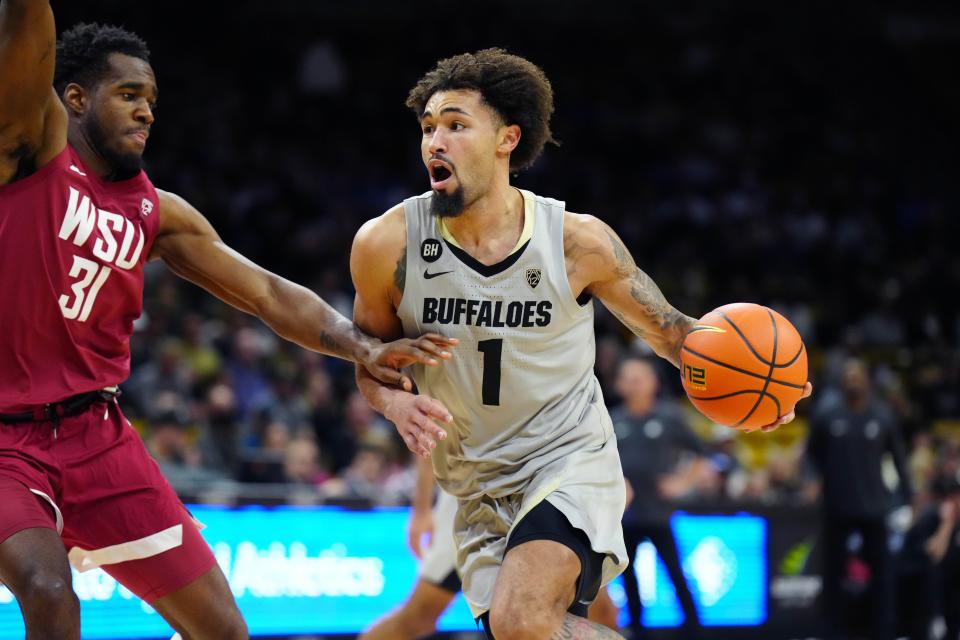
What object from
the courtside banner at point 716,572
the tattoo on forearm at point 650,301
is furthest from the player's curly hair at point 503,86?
the courtside banner at point 716,572

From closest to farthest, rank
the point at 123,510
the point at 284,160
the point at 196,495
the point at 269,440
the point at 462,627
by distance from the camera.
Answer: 1. the point at 123,510
2. the point at 196,495
3. the point at 462,627
4. the point at 269,440
5. the point at 284,160

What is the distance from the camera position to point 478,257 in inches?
177

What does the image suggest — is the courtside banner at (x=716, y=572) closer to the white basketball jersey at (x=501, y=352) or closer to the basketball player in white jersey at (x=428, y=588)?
the basketball player in white jersey at (x=428, y=588)

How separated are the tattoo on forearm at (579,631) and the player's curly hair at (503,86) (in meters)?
1.78

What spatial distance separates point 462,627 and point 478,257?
565 cm

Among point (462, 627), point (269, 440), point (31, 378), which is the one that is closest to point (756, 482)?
point (462, 627)

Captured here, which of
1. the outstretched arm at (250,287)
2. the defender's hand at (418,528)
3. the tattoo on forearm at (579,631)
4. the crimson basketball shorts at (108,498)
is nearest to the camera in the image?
the crimson basketball shorts at (108,498)

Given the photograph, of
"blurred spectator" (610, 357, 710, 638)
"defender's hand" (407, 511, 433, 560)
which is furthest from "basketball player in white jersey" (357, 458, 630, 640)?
"blurred spectator" (610, 357, 710, 638)

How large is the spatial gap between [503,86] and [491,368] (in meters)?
1.06

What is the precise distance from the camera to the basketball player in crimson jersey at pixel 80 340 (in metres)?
3.76

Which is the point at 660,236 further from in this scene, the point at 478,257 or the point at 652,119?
the point at 478,257

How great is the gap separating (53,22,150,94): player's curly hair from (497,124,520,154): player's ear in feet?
4.38

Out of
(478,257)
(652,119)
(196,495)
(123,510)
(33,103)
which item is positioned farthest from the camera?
(652,119)

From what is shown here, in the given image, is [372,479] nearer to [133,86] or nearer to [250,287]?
[250,287]
